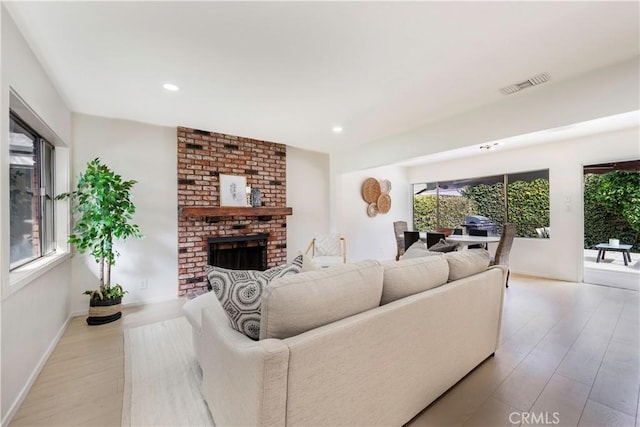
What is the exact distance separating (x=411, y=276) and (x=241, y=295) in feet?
3.21

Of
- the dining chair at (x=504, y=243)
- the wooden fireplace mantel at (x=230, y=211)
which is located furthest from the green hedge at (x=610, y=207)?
the wooden fireplace mantel at (x=230, y=211)

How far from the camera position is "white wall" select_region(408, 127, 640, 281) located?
406 centimetres

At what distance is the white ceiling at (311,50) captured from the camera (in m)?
1.69

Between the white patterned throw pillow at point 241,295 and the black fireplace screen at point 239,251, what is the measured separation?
9.34 feet

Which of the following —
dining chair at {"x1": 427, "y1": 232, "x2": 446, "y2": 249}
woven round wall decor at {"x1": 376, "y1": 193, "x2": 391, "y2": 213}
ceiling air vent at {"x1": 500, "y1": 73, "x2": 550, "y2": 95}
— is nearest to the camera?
ceiling air vent at {"x1": 500, "y1": 73, "x2": 550, "y2": 95}

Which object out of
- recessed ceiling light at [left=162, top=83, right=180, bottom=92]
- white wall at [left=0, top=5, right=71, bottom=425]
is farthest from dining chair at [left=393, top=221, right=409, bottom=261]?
white wall at [left=0, top=5, right=71, bottom=425]

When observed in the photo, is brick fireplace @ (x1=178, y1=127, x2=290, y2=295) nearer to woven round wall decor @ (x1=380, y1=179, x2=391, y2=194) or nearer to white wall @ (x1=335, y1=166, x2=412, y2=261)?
white wall @ (x1=335, y1=166, x2=412, y2=261)

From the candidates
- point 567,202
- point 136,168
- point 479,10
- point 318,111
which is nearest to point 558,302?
point 567,202

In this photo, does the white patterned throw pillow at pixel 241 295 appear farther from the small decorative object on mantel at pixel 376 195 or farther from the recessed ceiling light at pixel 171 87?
the small decorative object on mantel at pixel 376 195

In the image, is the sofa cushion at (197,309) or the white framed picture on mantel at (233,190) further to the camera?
the white framed picture on mantel at (233,190)

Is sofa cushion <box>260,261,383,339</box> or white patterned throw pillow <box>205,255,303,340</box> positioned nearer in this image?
sofa cushion <box>260,261,383,339</box>

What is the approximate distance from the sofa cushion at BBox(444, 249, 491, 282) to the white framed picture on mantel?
10.7 ft

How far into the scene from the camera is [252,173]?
4477 mm

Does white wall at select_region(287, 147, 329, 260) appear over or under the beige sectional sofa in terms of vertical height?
over
